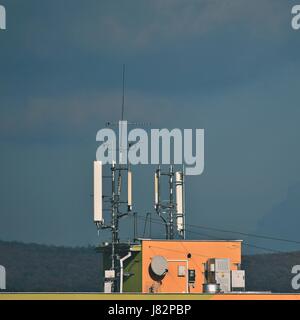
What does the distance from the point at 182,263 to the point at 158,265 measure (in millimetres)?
2731

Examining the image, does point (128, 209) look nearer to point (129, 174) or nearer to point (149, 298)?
point (129, 174)

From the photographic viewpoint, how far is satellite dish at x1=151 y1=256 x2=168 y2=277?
254ft

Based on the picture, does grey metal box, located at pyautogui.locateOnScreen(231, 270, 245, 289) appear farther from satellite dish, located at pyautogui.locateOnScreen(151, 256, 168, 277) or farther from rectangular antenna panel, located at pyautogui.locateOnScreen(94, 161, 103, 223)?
rectangular antenna panel, located at pyautogui.locateOnScreen(94, 161, 103, 223)

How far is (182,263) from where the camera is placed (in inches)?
3135

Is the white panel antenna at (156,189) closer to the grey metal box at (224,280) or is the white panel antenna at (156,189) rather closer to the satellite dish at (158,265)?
the satellite dish at (158,265)

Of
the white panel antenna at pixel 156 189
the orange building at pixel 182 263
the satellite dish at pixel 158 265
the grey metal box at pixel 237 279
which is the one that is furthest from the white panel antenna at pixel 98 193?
the grey metal box at pixel 237 279

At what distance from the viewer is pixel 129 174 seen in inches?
3258

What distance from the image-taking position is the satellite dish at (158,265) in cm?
7744

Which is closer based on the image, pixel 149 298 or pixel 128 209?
pixel 149 298

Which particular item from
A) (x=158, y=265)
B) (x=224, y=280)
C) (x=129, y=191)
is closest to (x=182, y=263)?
(x=158, y=265)
